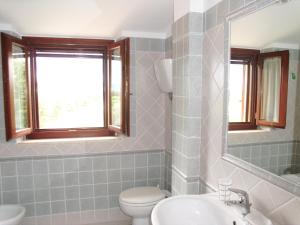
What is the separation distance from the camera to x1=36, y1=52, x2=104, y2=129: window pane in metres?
2.74

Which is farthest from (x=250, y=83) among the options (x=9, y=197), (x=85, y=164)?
(x=9, y=197)

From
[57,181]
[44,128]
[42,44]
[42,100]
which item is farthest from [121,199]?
[42,44]

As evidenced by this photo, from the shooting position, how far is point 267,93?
117 centimetres

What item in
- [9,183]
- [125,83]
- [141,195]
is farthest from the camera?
[125,83]

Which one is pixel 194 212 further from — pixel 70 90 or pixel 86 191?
pixel 70 90

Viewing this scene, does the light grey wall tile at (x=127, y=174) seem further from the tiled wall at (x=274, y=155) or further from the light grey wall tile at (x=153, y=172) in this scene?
the tiled wall at (x=274, y=155)

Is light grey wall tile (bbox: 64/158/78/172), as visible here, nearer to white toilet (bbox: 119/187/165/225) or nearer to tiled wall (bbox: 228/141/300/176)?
white toilet (bbox: 119/187/165/225)

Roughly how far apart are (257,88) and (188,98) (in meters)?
0.51

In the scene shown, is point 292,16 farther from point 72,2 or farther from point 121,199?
point 121,199

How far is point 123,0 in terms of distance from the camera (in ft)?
5.91

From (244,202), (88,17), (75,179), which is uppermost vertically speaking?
(88,17)

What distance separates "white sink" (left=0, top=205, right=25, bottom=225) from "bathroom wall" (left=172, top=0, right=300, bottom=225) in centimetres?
152

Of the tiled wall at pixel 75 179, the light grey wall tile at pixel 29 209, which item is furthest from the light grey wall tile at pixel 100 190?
the light grey wall tile at pixel 29 209

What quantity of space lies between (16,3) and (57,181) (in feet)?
5.85
